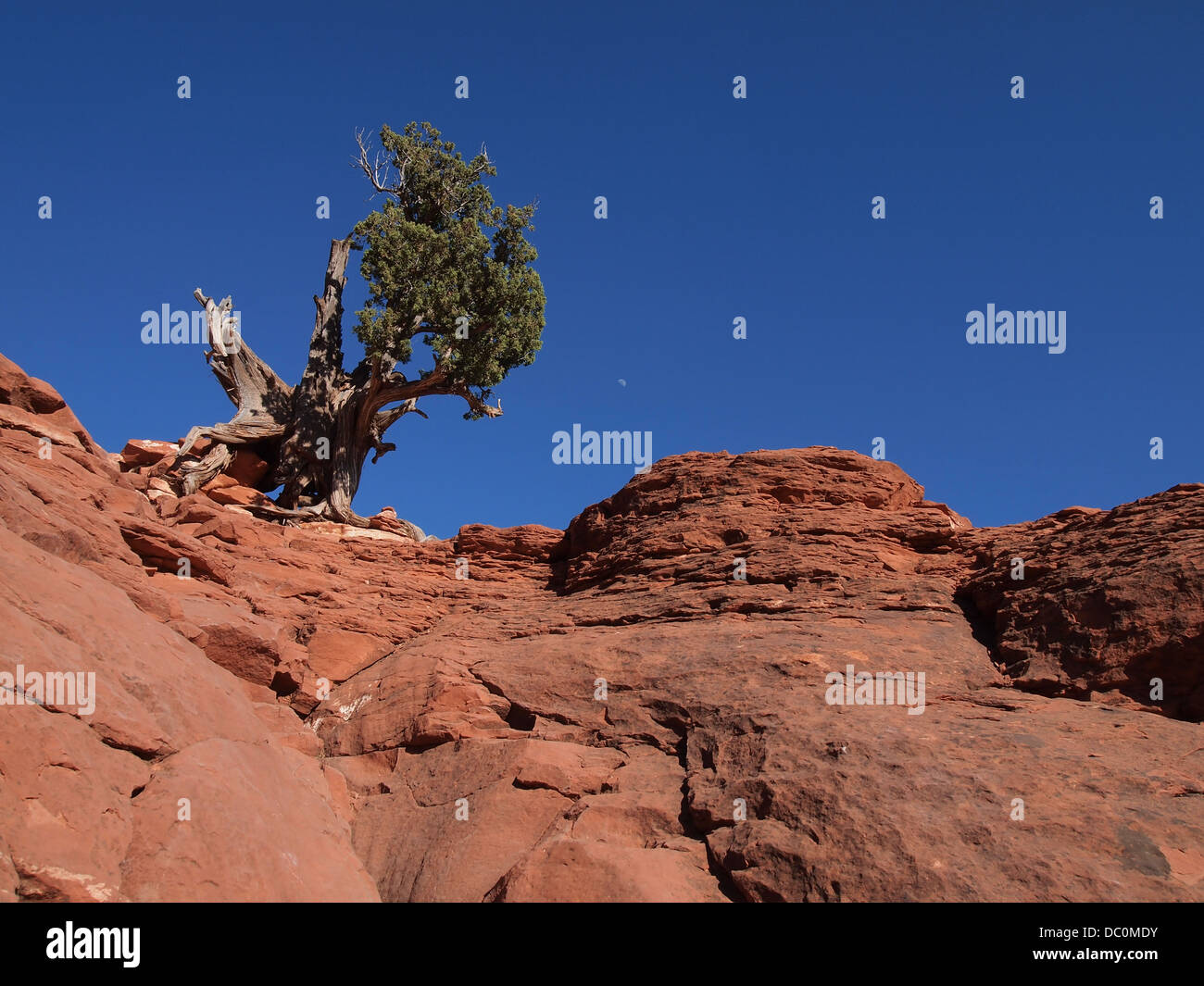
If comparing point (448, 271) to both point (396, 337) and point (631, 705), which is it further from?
point (631, 705)

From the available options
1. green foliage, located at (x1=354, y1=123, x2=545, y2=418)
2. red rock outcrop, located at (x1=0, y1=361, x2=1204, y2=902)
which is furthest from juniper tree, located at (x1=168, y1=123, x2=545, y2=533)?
red rock outcrop, located at (x1=0, y1=361, x2=1204, y2=902)

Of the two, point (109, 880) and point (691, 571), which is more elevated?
point (691, 571)

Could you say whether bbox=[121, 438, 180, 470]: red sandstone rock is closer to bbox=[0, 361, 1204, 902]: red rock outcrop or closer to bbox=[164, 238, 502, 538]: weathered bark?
bbox=[164, 238, 502, 538]: weathered bark

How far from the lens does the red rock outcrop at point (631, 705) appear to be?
773 cm

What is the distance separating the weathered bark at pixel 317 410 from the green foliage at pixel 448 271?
2.96ft

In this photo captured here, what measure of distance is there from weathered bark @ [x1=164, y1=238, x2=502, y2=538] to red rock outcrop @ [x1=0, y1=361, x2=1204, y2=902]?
7103 millimetres

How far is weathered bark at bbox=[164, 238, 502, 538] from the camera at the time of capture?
2370cm

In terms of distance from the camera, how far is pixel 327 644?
44.9 ft

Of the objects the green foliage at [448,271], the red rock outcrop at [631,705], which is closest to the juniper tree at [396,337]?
the green foliage at [448,271]
